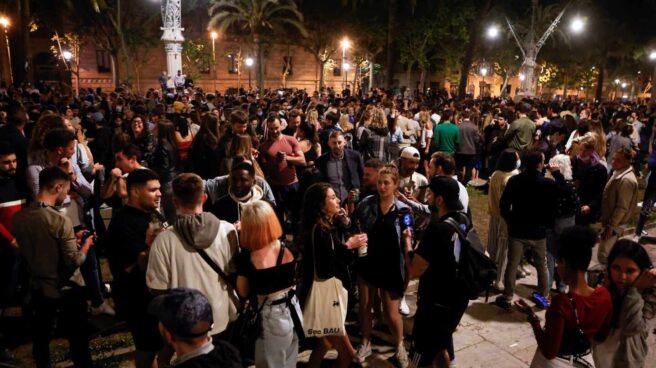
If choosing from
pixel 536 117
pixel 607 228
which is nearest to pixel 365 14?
pixel 536 117

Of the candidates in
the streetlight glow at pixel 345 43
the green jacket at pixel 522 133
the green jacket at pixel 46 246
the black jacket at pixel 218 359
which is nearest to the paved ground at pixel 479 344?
the green jacket at pixel 46 246

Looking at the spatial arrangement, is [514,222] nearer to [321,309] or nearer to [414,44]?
[321,309]

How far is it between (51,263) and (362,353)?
9.51ft

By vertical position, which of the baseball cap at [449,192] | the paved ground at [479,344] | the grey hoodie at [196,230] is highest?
the baseball cap at [449,192]

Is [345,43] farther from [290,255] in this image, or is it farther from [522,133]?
[290,255]

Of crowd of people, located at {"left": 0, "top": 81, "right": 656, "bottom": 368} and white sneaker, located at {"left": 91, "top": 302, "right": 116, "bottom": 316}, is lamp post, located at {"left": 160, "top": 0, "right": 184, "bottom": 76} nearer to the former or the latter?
crowd of people, located at {"left": 0, "top": 81, "right": 656, "bottom": 368}

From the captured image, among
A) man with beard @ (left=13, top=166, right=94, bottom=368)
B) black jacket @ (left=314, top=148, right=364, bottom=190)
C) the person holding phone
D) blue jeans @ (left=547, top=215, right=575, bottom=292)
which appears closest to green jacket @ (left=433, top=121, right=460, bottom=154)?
black jacket @ (left=314, top=148, right=364, bottom=190)

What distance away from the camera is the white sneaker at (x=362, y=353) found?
485 centimetres

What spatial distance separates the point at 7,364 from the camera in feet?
14.1

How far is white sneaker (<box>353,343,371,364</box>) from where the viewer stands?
485 cm

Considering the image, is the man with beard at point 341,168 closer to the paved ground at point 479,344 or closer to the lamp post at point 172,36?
the paved ground at point 479,344

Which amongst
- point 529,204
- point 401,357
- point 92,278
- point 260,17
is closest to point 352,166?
point 529,204

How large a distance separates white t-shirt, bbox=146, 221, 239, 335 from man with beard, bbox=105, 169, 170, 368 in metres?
0.32

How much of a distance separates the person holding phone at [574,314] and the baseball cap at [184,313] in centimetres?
199
